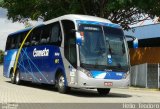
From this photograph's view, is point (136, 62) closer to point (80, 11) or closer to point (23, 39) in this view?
point (80, 11)

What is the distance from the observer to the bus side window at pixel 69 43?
63.1 ft

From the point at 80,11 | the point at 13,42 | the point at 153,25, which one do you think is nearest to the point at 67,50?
the point at 13,42

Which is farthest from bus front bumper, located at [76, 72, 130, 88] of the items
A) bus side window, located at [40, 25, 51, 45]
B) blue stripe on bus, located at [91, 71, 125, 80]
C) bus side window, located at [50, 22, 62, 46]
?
bus side window, located at [40, 25, 51, 45]

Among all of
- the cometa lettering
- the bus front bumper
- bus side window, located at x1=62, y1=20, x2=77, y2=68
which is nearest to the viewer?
the bus front bumper

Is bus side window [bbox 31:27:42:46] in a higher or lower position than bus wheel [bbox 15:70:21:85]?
higher

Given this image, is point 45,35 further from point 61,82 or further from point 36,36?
point 61,82

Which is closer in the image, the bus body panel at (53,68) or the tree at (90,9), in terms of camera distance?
the bus body panel at (53,68)

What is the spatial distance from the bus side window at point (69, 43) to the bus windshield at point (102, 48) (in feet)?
1.49

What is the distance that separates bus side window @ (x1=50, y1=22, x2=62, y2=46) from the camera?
68.0 feet

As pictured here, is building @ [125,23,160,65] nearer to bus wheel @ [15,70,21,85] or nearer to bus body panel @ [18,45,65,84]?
bus wheel @ [15,70,21,85]

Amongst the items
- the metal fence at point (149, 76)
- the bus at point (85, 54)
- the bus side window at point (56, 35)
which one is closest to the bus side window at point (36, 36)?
the bus at point (85, 54)

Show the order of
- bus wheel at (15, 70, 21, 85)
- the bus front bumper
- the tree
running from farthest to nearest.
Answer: the tree, bus wheel at (15, 70, 21, 85), the bus front bumper

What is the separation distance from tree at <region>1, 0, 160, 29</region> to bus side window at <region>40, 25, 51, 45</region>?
652 cm

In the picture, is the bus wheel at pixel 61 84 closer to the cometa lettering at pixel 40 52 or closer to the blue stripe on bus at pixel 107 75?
the blue stripe on bus at pixel 107 75
